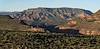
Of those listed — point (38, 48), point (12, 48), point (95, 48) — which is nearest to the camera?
point (12, 48)

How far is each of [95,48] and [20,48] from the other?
30.1 m

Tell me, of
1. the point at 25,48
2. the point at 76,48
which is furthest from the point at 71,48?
the point at 25,48

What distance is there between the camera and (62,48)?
405 feet

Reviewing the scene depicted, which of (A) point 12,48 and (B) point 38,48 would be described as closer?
(A) point 12,48

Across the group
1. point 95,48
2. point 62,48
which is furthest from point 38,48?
point 95,48

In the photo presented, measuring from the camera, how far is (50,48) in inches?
4732

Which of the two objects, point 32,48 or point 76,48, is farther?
point 76,48

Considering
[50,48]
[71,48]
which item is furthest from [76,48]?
[50,48]

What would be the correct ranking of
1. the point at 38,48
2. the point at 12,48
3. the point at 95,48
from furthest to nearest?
1. the point at 95,48
2. the point at 38,48
3. the point at 12,48

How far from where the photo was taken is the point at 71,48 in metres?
126

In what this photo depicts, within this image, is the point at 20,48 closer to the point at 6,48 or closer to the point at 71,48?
the point at 6,48

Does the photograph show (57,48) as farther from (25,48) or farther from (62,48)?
(25,48)

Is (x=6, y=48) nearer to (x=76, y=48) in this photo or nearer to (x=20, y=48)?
(x=20, y=48)

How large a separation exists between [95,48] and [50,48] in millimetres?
18176
